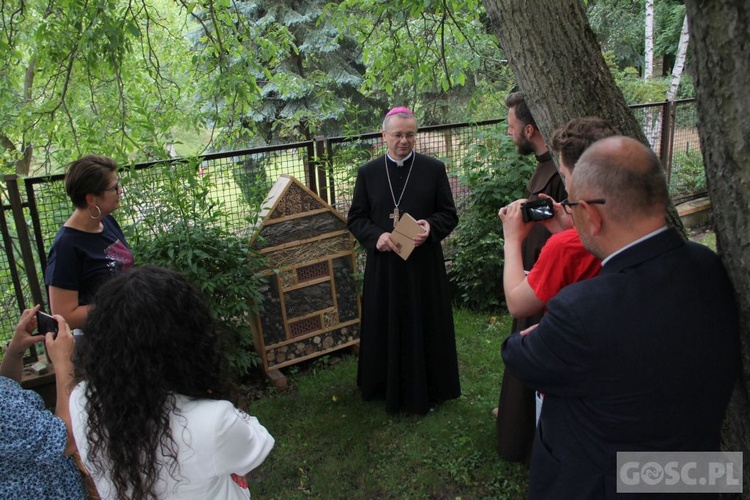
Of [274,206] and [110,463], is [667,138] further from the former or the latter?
[110,463]

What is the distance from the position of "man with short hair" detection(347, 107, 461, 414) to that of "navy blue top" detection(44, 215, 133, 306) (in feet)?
5.27

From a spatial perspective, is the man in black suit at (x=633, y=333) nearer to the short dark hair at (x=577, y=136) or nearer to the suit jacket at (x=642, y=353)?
the suit jacket at (x=642, y=353)

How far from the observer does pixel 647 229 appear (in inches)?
59.9

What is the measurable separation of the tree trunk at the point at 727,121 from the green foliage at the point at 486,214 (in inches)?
153

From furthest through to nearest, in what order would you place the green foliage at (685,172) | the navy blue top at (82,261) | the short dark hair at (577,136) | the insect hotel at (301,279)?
the green foliage at (685,172) → the insect hotel at (301,279) → the navy blue top at (82,261) → the short dark hair at (577,136)

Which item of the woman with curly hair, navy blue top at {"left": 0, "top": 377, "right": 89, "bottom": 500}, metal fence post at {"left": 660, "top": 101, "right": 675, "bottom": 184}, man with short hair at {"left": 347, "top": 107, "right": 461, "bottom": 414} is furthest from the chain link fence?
metal fence post at {"left": 660, "top": 101, "right": 675, "bottom": 184}

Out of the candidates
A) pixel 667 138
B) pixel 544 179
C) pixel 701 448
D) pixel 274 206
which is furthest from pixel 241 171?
pixel 667 138

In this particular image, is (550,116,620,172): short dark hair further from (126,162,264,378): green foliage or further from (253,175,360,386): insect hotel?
(253,175,360,386): insect hotel

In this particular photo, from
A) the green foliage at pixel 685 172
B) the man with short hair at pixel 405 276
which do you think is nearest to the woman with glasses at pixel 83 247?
the man with short hair at pixel 405 276

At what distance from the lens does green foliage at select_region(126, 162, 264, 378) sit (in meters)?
3.73

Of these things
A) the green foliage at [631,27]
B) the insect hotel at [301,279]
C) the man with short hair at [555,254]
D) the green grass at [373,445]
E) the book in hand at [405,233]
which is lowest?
the green grass at [373,445]

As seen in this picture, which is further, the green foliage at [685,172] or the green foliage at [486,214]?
the green foliage at [685,172]

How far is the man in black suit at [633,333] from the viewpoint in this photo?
146 cm

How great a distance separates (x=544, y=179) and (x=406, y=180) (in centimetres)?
110
